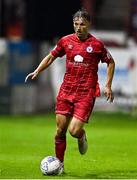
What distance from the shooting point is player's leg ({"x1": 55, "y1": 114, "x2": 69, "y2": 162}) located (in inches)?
618

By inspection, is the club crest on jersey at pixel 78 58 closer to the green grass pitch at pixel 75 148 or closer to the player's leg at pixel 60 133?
the player's leg at pixel 60 133

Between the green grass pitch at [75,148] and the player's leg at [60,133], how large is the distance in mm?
360

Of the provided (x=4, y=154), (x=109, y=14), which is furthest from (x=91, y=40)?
(x=109, y=14)

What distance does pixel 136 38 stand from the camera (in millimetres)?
39562

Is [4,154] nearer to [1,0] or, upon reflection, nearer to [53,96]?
[53,96]

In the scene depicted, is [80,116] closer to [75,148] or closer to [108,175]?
[108,175]

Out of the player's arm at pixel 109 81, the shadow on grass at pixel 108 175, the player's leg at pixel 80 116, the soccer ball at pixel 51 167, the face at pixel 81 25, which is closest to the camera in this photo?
the shadow on grass at pixel 108 175

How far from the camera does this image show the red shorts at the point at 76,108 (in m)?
15.7

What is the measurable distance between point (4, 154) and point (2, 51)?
12.8 meters

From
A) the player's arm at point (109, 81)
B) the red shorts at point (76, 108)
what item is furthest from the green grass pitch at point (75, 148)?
the player's arm at point (109, 81)

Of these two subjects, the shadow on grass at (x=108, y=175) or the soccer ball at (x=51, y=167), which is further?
the soccer ball at (x=51, y=167)

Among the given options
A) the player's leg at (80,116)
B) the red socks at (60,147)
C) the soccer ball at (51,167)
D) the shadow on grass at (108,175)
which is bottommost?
the shadow on grass at (108,175)

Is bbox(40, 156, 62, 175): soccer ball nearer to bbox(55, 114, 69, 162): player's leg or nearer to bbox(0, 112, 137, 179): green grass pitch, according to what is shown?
bbox(0, 112, 137, 179): green grass pitch

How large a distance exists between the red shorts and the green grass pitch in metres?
0.93
